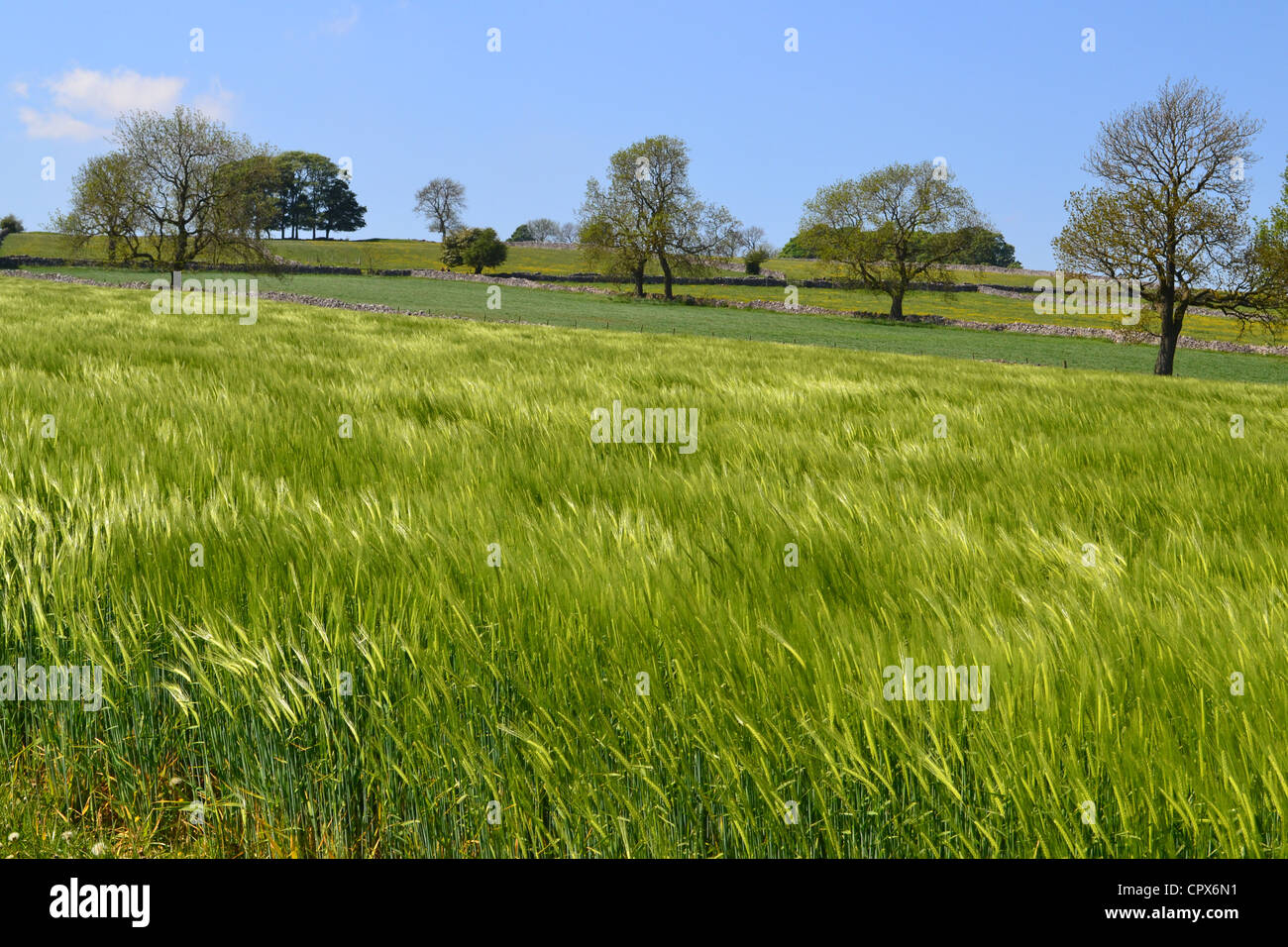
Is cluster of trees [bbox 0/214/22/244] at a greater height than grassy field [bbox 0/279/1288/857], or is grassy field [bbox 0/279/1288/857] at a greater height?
cluster of trees [bbox 0/214/22/244]

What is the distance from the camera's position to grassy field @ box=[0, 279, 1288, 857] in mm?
1620

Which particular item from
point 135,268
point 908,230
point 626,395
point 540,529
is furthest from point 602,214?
point 540,529

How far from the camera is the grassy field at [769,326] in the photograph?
4344cm

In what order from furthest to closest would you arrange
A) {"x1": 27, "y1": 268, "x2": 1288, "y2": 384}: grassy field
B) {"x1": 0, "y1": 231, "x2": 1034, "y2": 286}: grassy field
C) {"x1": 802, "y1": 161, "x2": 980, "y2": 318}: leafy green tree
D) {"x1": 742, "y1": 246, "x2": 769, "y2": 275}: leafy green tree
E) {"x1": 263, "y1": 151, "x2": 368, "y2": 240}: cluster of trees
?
1. {"x1": 263, "y1": 151, "x2": 368, "y2": 240}: cluster of trees
2. {"x1": 742, "y1": 246, "x2": 769, "y2": 275}: leafy green tree
3. {"x1": 0, "y1": 231, "x2": 1034, "y2": 286}: grassy field
4. {"x1": 802, "y1": 161, "x2": 980, "y2": 318}: leafy green tree
5. {"x1": 27, "y1": 268, "x2": 1288, "y2": 384}: grassy field

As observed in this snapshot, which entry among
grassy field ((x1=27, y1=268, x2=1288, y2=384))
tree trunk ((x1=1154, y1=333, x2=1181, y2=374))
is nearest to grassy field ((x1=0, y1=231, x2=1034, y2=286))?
grassy field ((x1=27, y1=268, x2=1288, y2=384))

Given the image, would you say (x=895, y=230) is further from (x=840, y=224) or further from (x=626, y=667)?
(x=626, y=667)

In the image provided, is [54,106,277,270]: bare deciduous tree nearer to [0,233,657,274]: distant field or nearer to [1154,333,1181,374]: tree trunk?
[0,233,657,274]: distant field

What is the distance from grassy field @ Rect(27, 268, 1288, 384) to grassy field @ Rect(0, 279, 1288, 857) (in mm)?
34499

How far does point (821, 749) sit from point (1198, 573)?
189cm

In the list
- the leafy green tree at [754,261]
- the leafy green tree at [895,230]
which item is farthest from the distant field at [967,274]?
the leafy green tree at [895,230]

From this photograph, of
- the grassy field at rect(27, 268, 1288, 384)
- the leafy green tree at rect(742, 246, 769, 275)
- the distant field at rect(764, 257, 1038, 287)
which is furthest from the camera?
the distant field at rect(764, 257, 1038, 287)

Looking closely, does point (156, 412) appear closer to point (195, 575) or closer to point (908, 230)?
point (195, 575)

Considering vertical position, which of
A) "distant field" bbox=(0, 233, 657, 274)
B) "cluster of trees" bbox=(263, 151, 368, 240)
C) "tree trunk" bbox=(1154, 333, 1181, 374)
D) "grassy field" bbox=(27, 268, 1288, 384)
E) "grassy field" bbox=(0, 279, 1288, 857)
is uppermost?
"cluster of trees" bbox=(263, 151, 368, 240)

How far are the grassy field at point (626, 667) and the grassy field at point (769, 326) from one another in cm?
3450
